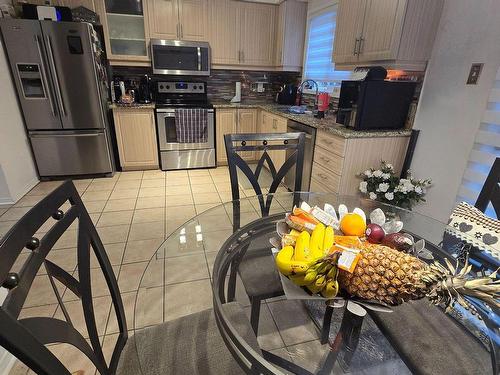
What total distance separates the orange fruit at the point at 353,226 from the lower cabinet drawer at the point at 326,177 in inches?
55.3

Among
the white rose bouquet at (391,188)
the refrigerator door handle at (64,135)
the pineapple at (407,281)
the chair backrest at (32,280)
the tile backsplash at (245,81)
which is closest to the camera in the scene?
the chair backrest at (32,280)

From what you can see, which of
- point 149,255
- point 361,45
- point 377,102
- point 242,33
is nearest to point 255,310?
point 149,255

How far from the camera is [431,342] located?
89 centimetres

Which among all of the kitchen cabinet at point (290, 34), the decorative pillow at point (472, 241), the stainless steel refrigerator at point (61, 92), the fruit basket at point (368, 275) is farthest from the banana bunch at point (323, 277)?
the kitchen cabinet at point (290, 34)

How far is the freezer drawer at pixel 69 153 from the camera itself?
Result: 10.6 ft

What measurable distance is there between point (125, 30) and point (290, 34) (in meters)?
2.18

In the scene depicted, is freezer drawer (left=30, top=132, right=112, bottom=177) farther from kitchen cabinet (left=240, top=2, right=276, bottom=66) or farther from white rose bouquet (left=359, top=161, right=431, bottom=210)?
white rose bouquet (left=359, top=161, right=431, bottom=210)

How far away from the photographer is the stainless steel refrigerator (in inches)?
113

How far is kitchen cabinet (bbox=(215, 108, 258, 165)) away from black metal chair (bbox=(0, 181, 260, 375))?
3.21 meters

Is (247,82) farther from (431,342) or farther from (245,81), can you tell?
(431,342)

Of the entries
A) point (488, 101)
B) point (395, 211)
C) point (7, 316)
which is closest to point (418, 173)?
point (488, 101)

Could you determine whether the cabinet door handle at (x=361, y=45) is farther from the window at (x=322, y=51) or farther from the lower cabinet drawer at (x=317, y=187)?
the lower cabinet drawer at (x=317, y=187)

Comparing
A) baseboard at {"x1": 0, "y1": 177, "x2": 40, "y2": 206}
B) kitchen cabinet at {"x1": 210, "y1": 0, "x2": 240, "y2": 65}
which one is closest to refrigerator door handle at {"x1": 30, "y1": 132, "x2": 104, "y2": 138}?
baseboard at {"x1": 0, "y1": 177, "x2": 40, "y2": 206}

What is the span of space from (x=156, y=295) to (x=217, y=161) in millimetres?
3199
